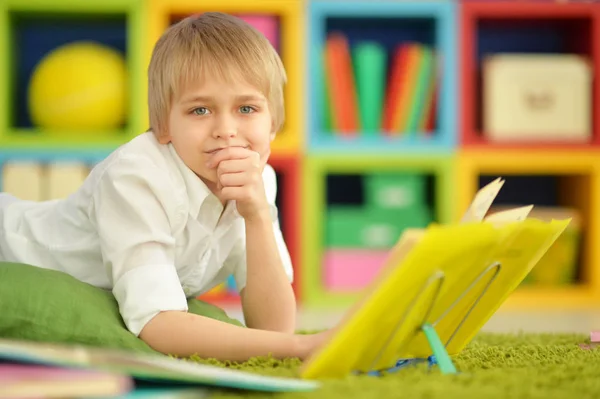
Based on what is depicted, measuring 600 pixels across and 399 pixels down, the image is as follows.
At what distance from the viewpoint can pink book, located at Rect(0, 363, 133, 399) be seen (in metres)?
0.66

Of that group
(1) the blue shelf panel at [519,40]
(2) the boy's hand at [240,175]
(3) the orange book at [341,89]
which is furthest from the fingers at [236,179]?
(1) the blue shelf panel at [519,40]

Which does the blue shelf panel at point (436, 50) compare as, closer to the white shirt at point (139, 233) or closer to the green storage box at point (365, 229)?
the green storage box at point (365, 229)

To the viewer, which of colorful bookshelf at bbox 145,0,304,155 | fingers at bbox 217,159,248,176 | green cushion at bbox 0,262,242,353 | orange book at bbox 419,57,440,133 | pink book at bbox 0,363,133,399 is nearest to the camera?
pink book at bbox 0,363,133,399

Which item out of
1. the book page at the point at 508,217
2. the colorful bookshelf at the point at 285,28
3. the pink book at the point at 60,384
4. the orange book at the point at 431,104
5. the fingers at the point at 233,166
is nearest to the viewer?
the pink book at the point at 60,384

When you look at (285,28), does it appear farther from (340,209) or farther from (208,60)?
(208,60)

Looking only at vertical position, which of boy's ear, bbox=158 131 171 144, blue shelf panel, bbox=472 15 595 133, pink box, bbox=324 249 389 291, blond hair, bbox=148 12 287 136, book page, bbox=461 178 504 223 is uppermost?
blue shelf panel, bbox=472 15 595 133

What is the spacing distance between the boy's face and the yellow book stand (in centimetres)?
37

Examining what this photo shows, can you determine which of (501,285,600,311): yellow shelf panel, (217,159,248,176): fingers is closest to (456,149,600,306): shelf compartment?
(501,285,600,311): yellow shelf panel

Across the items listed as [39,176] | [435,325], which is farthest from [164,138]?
[39,176]

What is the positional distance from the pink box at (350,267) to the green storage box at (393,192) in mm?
158

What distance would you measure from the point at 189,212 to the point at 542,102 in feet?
6.23

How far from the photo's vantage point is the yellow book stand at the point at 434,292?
2.58 feet

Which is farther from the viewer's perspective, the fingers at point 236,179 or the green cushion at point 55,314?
the fingers at point 236,179

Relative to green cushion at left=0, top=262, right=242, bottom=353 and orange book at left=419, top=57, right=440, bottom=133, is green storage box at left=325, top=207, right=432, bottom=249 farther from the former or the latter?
green cushion at left=0, top=262, right=242, bottom=353
